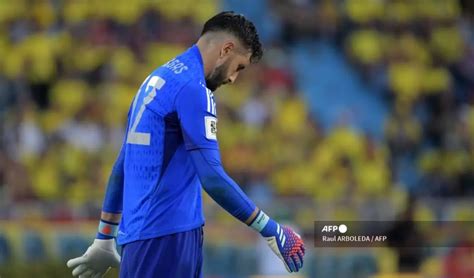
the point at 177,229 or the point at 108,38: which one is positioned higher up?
the point at 108,38

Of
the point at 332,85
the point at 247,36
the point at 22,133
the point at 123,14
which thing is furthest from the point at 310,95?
the point at 247,36

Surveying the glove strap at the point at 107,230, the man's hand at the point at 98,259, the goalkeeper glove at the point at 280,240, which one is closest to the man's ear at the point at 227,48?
the goalkeeper glove at the point at 280,240

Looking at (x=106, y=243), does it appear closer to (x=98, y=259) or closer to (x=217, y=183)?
(x=98, y=259)

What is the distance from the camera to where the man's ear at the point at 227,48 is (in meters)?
4.28

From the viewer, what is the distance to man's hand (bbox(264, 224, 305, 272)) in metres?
4.10

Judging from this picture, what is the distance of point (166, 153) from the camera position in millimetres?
4113

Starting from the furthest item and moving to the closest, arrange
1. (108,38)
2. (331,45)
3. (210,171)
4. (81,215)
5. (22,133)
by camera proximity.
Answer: (331,45), (108,38), (22,133), (81,215), (210,171)

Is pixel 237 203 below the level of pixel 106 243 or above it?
above

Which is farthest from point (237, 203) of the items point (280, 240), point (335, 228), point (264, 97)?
point (264, 97)

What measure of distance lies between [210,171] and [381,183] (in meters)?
7.39

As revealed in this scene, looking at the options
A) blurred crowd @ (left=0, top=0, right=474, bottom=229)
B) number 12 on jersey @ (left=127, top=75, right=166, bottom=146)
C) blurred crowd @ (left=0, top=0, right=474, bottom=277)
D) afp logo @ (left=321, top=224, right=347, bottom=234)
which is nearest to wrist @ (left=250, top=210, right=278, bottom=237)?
number 12 on jersey @ (left=127, top=75, right=166, bottom=146)

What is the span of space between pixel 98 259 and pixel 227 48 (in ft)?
3.89

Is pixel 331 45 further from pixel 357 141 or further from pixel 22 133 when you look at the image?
pixel 22 133

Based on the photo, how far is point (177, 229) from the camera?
413 cm
